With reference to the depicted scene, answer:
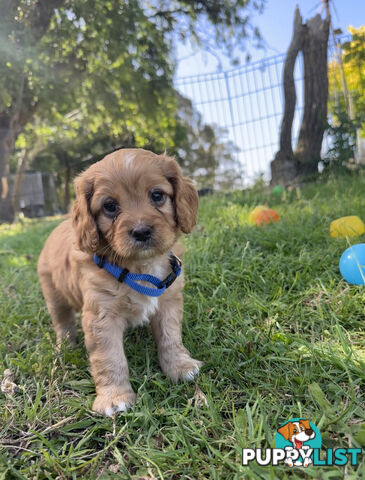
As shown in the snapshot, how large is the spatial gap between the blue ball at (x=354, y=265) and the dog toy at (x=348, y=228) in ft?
Answer: 2.05

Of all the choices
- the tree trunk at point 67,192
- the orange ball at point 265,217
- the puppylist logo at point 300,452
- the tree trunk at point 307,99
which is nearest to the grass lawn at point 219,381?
the puppylist logo at point 300,452

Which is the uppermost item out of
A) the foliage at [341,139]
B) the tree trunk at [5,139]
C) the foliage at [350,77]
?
the tree trunk at [5,139]

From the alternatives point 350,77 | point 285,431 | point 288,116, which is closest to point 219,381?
point 285,431

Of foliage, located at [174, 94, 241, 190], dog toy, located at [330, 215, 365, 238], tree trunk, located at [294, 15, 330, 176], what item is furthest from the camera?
foliage, located at [174, 94, 241, 190]

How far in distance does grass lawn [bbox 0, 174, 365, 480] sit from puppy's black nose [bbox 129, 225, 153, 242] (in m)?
0.70

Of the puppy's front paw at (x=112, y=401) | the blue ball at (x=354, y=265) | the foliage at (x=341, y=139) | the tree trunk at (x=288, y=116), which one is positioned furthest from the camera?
the tree trunk at (x=288, y=116)

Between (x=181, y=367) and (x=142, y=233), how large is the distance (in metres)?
0.71

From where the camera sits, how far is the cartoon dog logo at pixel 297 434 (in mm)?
1193

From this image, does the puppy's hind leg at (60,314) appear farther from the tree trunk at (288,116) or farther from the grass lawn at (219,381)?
the tree trunk at (288,116)

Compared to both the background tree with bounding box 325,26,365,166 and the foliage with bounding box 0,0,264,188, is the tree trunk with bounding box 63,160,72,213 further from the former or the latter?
the background tree with bounding box 325,26,365,166

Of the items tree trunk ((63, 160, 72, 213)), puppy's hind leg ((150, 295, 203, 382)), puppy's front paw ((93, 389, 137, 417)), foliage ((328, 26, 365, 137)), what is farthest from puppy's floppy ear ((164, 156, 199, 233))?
tree trunk ((63, 160, 72, 213))

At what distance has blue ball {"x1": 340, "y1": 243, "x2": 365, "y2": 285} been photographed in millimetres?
2324

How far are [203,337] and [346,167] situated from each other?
5.67 metres

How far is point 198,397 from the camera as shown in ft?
5.32
